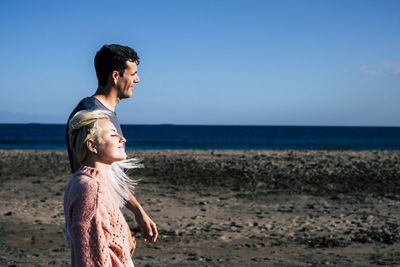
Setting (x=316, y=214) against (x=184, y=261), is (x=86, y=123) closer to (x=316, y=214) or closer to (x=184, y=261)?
(x=184, y=261)

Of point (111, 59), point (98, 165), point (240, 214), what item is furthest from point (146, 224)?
point (240, 214)

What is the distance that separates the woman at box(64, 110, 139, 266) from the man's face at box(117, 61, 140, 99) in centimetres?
74

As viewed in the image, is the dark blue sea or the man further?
the dark blue sea

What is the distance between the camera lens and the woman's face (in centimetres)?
205

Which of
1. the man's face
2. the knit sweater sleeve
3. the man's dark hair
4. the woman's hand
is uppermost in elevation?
the man's dark hair

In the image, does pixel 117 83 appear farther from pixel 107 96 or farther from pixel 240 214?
pixel 240 214

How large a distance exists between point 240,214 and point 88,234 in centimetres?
710

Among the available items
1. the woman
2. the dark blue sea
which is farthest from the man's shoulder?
the dark blue sea

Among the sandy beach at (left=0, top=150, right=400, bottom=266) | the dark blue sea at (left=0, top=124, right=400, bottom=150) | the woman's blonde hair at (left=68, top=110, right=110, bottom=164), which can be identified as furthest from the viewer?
the dark blue sea at (left=0, top=124, right=400, bottom=150)

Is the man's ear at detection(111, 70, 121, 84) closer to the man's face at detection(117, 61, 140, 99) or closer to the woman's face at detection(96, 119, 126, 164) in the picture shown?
the man's face at detection(117, 61, 140, 99)

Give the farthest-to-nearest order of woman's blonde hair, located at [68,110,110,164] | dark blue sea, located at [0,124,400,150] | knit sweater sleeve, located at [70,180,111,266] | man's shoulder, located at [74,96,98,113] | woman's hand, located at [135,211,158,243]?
dark blue sea, located at [0,124,400,150] < woman's hand, located at [135,211,158,243] < man's shoulder, located at [74,96,98,113] < woman's blonde hair, located at [68,110,110,164] < knit sweater sleeve, located at [70,180,111,266]

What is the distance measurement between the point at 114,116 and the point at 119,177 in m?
0.47

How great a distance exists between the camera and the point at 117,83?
285 cm

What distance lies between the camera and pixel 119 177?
257 cm
